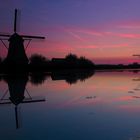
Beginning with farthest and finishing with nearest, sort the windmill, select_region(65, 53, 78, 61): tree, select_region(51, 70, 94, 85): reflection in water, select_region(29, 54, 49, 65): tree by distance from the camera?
select_region(65, 53, 78, 61): tree
select_region(29, 54, 49, 65): tree
the windmill
select_region(51, 70, 94, 85): reflection in water

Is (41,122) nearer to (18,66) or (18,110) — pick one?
(18,110)

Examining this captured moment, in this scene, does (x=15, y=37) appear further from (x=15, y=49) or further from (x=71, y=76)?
(x=71, y=76)

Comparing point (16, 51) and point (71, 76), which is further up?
point (16, 51)

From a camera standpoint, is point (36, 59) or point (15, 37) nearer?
point (15, 37)

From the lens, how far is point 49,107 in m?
12.7

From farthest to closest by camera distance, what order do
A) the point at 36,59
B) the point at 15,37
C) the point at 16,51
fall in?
the point at 36,59, the point at 15,37, the point at 16,51

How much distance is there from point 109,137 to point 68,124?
1.96 meters

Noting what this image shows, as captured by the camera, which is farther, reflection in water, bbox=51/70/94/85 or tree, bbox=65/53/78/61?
tree, bbox=65/53/78/61

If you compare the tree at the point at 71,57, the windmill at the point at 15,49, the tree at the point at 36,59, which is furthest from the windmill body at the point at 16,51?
the tree at the point at 71,57

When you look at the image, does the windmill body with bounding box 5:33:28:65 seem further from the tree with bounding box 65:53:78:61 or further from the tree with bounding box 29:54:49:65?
the tree with bounding box 65:53:78:61

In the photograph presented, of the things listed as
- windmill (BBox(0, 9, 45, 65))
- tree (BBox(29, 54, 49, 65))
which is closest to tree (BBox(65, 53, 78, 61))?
tree (BBox(29, 54, 49, 65))

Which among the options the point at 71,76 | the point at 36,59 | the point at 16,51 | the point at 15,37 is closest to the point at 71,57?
the point at 36,59

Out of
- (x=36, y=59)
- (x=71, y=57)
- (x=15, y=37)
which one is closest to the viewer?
(x=15, y=37)

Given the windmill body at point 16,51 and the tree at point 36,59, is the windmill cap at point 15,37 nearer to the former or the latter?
the windmill body at point 16,51
